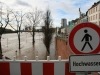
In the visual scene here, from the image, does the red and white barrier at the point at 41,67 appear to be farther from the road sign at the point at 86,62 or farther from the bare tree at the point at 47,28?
the bare tree at the point at 47,28

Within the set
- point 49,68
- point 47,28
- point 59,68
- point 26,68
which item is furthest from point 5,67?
point 47,28

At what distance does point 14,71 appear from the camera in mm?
2496

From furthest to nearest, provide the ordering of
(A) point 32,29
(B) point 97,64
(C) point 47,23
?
1. (A) point 32,29
2. (C) point 47,23
3. (B) point 97,64

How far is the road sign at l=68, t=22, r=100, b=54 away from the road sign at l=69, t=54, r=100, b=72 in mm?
97

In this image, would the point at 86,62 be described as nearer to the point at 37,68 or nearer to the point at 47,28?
the point at 37,68

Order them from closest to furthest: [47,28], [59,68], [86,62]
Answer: [86,62], [59,68], [47,28]

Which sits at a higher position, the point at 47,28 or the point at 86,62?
the point at 47,28

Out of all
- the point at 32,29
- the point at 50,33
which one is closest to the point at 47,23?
the point at 50,33

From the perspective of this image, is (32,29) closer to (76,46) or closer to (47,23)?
(47,23)

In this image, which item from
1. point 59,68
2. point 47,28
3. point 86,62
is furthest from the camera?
point 47,28

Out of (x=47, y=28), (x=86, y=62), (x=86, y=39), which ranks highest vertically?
(x=47, y=28)

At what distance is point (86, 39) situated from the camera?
6.91 feet

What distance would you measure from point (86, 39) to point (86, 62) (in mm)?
348

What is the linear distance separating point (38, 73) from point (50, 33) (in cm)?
3381
